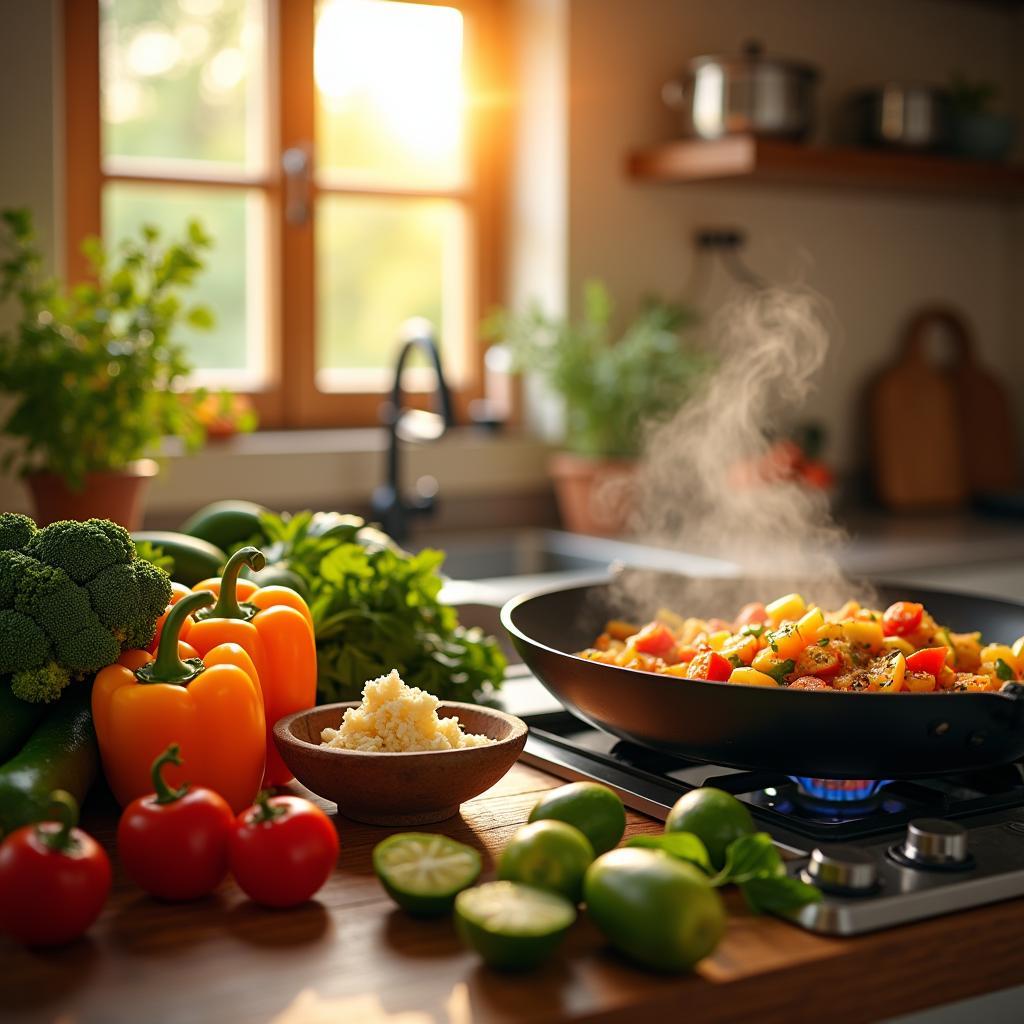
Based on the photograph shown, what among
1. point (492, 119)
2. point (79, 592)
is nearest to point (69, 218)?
point (492, 119)

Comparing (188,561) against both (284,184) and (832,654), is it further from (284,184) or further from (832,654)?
(284,184)

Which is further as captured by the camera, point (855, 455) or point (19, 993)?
point (855, 455)

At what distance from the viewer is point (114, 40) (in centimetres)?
305

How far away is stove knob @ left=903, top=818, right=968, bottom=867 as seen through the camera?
1.01m

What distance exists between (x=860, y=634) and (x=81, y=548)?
69 cm

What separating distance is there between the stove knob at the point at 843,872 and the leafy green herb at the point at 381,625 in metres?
0.54

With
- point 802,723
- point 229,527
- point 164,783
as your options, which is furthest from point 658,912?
point 229,527

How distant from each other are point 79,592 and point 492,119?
2672 mm

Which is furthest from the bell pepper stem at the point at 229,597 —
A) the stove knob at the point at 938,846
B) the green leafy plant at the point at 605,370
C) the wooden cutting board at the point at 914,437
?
the wooden cutting board at the point at 914,437

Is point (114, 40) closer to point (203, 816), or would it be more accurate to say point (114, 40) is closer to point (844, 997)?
point (203, 816)

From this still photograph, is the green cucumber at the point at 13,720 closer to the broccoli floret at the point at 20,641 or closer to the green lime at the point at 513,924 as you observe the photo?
the broccoli floret at the point at 20,641

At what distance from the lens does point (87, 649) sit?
110 cm

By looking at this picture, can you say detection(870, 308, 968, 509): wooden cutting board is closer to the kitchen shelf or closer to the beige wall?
the beige wall

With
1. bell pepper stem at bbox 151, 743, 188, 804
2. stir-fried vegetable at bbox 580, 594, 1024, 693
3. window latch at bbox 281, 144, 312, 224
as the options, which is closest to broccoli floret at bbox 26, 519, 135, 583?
bell pepper stem at bbox 151, 743, 188, 804
